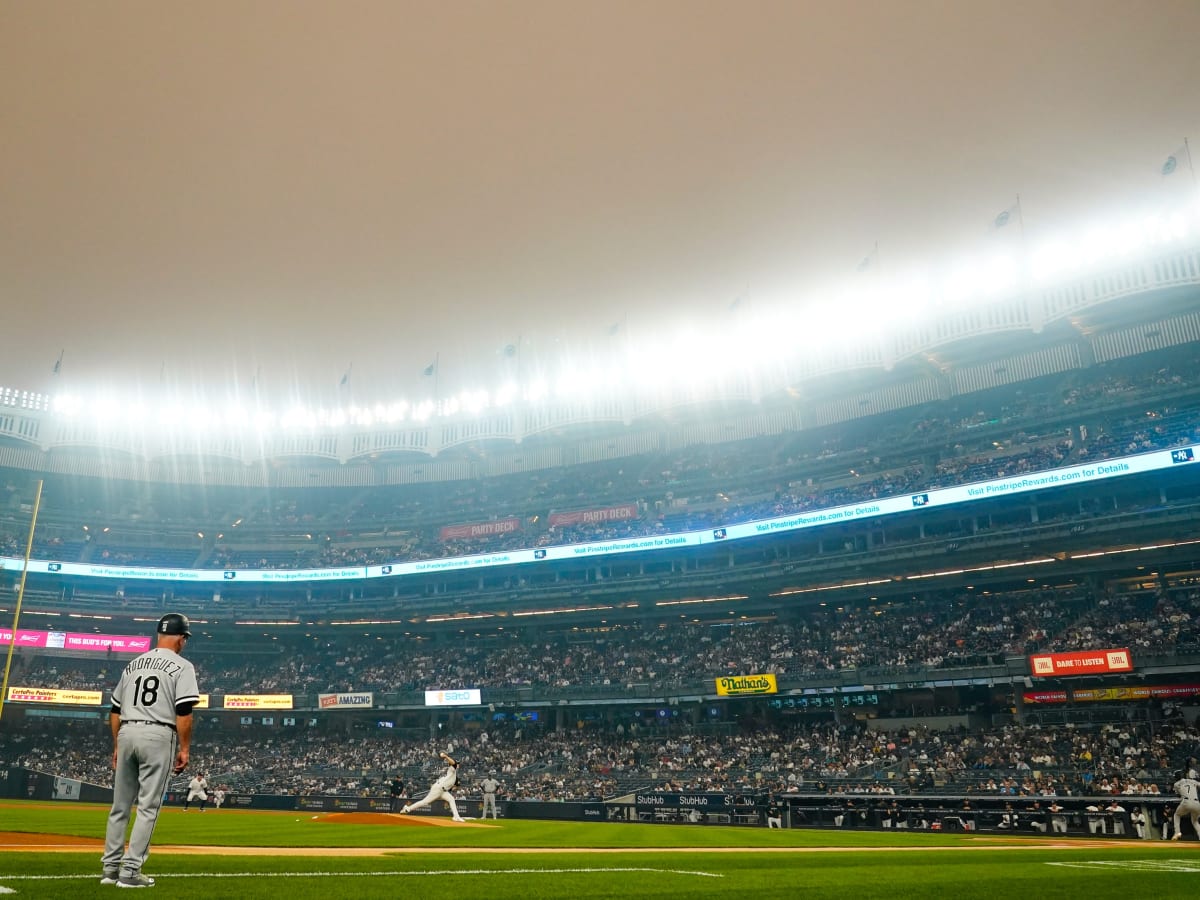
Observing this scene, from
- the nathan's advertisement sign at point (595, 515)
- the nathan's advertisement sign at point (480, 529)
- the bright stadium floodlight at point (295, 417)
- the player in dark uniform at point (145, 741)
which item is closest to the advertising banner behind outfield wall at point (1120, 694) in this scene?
the nathan's advertisement sign at point (595, 515)

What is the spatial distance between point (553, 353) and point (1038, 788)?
3240 centimetres

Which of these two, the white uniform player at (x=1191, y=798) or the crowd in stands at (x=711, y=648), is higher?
the crowd in stands at (x=711, y=648)

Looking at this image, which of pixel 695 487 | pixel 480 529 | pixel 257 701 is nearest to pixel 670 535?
pixel 695 487

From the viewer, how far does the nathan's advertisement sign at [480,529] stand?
57.4 m

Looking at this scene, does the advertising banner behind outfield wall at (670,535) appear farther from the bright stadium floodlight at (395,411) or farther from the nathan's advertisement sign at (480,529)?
the bright stadium floodlight at (395,411)

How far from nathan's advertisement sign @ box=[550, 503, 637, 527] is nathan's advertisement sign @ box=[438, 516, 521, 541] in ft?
9.36

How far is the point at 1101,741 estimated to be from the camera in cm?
3275

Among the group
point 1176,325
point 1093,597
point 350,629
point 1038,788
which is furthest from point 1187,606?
point 350,629

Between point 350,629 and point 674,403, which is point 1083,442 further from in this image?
point 350,629

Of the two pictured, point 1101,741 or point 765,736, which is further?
point 765,736

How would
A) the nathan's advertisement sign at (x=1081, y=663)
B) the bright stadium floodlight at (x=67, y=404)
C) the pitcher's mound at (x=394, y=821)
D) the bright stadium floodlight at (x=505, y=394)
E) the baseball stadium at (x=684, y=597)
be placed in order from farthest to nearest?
the bright stadium floodlight at (x=505, y=394), the bright stadium floodlight at (x=67, y=404), the baseball stadium at (x=684, y=597), the nathan's advertisement sign at (x=1081, y=663), the pitcher's mound at (x=394, y=821)

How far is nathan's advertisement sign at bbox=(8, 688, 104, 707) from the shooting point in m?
46.6

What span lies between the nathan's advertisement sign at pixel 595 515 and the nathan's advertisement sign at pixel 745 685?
15.0 m

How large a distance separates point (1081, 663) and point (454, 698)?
3176cm
